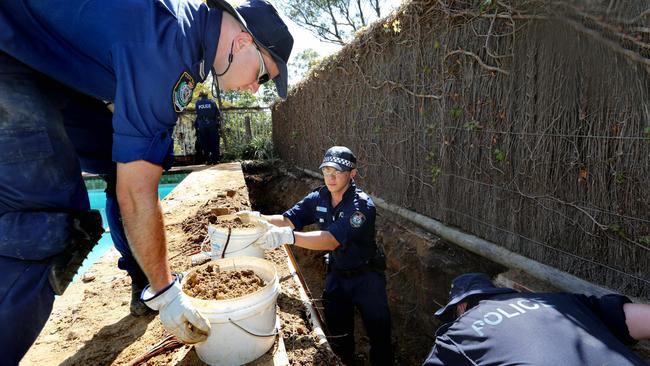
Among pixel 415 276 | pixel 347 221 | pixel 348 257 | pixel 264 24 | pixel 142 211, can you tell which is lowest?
pixel 415 276

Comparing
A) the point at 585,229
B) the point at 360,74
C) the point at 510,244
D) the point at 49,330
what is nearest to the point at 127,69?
the point at 49,330

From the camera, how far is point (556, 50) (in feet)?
→ 7.85

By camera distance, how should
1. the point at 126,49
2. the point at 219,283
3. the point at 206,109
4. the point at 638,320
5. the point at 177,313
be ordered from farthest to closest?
the point at 206,109
the point at 219,283
the point at 638,320
the point at 177,313
the point at 126,49

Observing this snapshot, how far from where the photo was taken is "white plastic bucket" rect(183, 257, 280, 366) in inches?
62.5

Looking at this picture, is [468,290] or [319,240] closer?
[468,290]

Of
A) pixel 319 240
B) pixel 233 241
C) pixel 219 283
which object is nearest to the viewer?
pixel 219 283

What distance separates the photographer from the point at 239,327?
1608mm

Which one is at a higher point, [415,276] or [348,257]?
[348,257]

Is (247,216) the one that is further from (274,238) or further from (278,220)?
(274,238)

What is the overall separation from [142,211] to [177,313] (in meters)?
0.46

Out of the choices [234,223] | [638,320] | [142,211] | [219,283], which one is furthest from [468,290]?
[234,223]

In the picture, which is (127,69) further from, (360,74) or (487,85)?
A: (360,74)

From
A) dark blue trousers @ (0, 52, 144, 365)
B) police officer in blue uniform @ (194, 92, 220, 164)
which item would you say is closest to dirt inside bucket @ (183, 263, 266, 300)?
dark blue trousers @ (0, 52, 144, 365)

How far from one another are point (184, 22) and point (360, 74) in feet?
13.1
